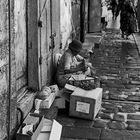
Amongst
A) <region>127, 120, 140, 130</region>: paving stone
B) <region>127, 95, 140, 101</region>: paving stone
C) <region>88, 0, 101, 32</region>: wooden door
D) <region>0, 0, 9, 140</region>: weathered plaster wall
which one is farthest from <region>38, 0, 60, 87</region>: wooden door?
<region>88, 0, 101, 32</region>: wooden door

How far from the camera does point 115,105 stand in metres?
7.02

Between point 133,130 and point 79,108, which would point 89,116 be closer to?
point 79,108

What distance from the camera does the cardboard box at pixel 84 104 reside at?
596 cm

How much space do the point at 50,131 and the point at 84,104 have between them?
1117 millimetres

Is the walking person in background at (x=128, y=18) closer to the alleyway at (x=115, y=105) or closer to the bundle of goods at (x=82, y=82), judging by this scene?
the alleyway at (x=115, y=105)

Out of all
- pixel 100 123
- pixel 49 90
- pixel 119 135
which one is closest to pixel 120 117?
pixel 100 123

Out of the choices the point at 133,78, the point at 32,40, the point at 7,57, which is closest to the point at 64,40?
the point at 133,78

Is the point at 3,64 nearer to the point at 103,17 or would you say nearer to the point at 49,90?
the point at 49,90

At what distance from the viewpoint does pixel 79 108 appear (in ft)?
19.9

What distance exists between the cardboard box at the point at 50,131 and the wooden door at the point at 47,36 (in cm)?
161

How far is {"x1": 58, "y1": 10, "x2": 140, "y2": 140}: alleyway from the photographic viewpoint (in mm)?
5547

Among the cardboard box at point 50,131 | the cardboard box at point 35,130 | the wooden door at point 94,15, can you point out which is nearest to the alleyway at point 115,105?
the cardboard box at point 50,131

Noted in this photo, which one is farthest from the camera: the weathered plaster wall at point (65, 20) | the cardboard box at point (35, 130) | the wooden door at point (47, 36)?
the weathered plaster wall at point (65, 20)

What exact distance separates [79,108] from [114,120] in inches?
26.0
